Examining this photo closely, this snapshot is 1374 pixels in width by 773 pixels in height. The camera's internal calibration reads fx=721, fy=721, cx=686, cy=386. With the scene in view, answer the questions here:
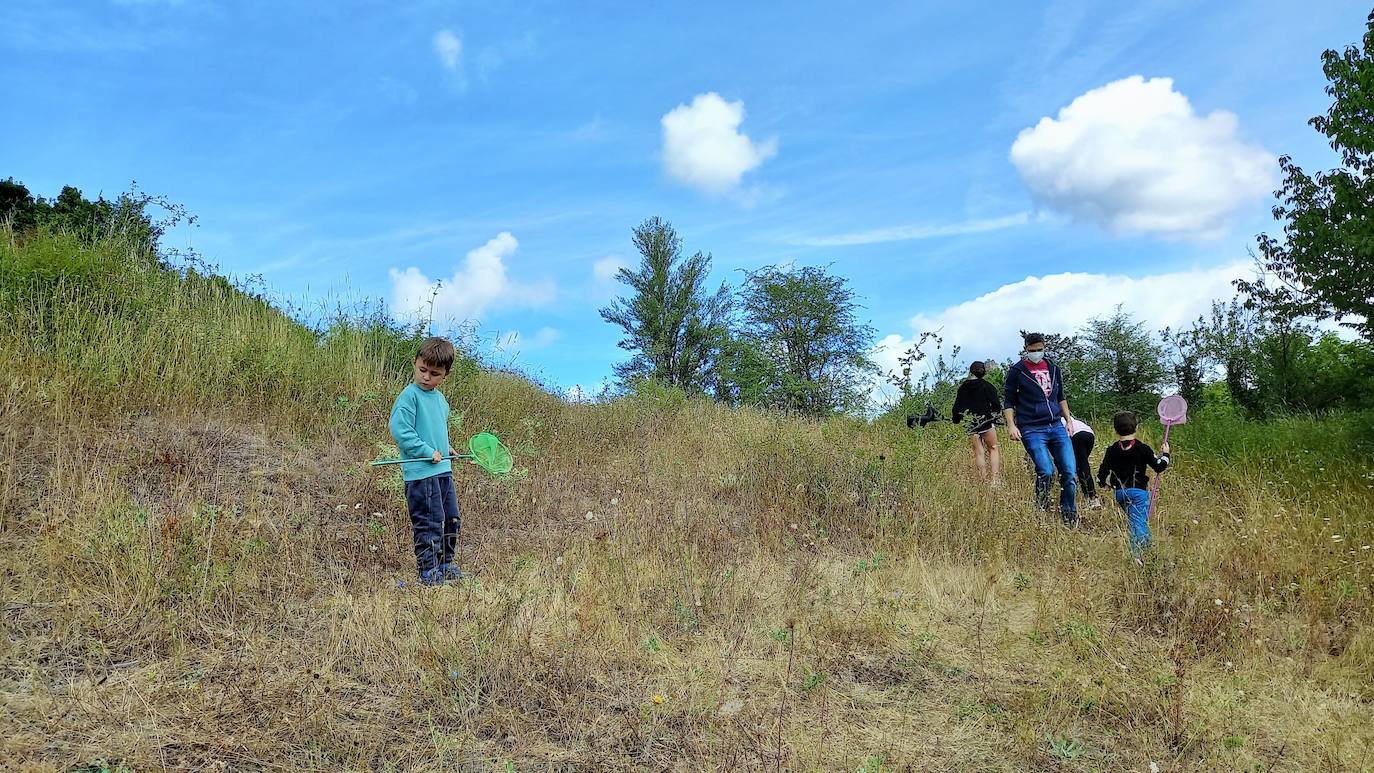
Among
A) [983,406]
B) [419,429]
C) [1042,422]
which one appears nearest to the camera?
[419,429]

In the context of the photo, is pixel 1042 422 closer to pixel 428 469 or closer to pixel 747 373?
pixel 428 469

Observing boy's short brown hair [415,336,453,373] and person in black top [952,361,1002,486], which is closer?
boy's short brown hair [415,336,453,373]

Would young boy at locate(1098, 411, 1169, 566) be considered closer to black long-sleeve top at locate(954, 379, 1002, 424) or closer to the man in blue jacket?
the man in blue jacket

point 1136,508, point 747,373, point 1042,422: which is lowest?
point 1136,508

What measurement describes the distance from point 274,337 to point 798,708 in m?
6.90

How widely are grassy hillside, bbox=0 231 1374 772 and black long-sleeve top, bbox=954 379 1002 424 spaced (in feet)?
2.22

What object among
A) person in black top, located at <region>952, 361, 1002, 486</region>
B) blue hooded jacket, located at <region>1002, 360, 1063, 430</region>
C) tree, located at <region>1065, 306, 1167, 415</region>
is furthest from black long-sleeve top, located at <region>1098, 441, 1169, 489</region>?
tree, located at <region>1065, 306, 1167, 415</region>

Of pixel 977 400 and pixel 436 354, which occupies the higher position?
pixel 436 354

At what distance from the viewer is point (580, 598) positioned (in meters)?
4.28

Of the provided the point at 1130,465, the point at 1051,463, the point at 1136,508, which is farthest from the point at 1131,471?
the point at 1051,463

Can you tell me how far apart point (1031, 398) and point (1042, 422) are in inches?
9.3

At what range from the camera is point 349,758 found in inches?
108

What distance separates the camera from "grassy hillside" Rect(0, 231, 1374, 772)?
3.00m

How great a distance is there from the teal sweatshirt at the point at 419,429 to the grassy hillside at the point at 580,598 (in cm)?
74
